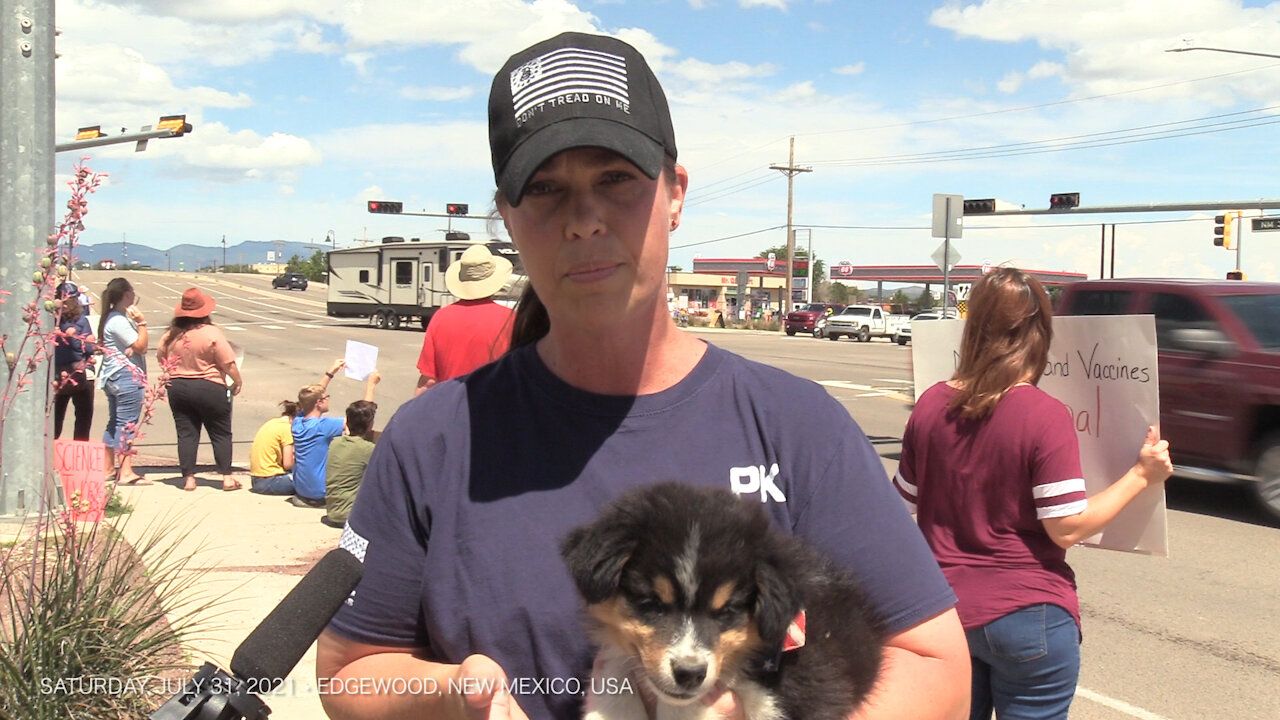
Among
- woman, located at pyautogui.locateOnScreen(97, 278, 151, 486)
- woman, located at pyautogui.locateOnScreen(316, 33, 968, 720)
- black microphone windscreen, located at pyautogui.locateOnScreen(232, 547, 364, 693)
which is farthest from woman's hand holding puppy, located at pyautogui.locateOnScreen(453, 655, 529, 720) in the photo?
woman, located at pyautogui.locateOnScreen(97, 278, 151, 486)

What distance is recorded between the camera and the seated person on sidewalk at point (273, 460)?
10.6 metres

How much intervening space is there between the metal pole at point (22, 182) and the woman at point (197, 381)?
3.58 m

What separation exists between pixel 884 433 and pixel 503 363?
14.3 metres

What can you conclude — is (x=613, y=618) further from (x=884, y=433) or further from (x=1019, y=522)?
(x=884, y=433)

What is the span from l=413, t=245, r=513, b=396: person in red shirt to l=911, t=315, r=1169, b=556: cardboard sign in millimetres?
4221

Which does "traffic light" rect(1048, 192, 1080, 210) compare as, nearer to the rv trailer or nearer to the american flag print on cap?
the rv trailer

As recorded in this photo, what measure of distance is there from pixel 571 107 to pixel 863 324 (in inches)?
1976

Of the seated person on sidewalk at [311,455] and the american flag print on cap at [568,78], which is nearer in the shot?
the american flag print on cap at [568,78]

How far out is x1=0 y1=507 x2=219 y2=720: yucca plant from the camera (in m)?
4.09

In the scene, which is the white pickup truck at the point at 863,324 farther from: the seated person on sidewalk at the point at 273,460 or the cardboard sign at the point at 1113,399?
the cardboard sign at the point at 1113,399

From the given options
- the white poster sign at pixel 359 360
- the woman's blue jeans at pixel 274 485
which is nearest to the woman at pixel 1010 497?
the white poster sign at pixel 359 360

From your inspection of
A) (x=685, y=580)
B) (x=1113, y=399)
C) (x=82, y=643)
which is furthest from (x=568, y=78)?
(x=82, y=643)

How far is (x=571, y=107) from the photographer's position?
173 centimetres

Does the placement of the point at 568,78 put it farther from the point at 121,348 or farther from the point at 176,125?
the point at 176,125
